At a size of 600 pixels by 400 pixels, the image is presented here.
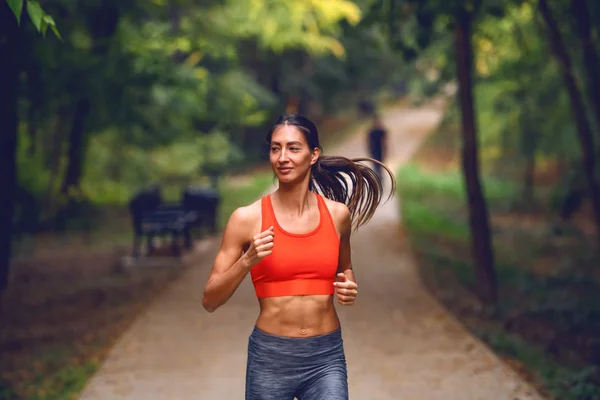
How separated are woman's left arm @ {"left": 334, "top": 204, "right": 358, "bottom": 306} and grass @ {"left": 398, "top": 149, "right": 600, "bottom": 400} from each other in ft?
13.4

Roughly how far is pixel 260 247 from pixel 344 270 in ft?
2.35

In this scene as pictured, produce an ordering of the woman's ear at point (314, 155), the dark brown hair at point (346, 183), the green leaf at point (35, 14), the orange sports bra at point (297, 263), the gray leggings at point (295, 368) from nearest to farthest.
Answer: the orange sports bra at point (297, 263) < the gray leggings at point (295, 368) < the woman's ear at point (314, 155) < the dark brown hair at point (346, 183) < the green leaf at point (35, 14)

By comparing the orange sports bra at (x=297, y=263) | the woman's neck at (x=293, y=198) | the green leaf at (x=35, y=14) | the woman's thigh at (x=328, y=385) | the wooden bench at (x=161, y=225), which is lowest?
the woman's thigh at (x=328, y=385)

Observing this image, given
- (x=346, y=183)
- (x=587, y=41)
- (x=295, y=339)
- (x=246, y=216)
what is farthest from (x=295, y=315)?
(x=587, y=41)

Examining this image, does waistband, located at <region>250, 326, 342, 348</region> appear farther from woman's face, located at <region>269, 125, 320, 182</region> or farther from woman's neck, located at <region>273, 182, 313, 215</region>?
woman's face, located at <region>269, 125, 320, 182</region>

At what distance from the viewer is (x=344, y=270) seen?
4059 millimetres

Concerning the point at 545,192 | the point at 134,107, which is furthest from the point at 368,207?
the point at 545,192

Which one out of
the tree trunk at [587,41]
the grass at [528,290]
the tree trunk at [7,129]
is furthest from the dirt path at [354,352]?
the tree trunk at [587,41]

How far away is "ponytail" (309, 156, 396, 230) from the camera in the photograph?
425cm

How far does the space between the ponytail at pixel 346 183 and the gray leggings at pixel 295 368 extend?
723 mm

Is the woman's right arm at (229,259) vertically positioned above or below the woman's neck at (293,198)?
below

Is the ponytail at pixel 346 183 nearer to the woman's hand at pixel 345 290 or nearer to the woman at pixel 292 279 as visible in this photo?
the woman at pixel 292 279

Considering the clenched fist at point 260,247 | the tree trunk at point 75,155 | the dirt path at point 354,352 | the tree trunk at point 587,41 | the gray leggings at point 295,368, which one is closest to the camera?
the clenched fist at point 260,247

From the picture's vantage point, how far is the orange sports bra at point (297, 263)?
12.0ft
